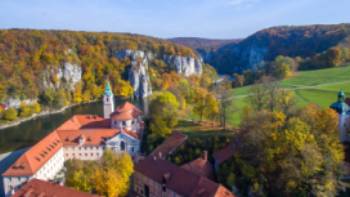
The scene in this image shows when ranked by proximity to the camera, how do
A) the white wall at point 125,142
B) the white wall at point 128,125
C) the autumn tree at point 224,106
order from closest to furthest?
the autumn tree at point 224,106 → the white wall at point 125,142 → the white wall at point 128,125

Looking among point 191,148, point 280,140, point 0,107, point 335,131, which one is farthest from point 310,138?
point 0,107

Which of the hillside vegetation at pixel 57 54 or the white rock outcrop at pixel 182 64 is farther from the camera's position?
the white rock outcrop at pixel 182 64

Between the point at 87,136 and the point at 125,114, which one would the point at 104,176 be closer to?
the point at 87,136

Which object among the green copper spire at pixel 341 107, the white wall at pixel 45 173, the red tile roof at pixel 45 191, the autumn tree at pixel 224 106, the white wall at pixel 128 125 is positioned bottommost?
the white wall at pixel 45 173

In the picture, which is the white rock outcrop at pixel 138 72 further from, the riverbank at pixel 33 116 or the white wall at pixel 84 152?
the white wall at pixel 84 152

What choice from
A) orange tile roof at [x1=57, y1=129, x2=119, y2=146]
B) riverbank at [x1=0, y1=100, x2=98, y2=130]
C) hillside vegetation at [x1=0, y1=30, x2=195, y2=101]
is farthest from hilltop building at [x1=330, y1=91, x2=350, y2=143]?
hillside vegetation at [x1=0, y1=30, x2=195, y2=101]

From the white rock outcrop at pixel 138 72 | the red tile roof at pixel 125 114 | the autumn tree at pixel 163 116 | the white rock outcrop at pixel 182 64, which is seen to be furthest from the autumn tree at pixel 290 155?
the white rock outcrop at pixel 182 64

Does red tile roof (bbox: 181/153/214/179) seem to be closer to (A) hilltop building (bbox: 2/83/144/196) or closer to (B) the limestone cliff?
(A) hilltop building (bbox: 2/83/144/196)

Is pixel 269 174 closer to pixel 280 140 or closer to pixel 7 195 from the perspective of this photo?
pixel 280 140
